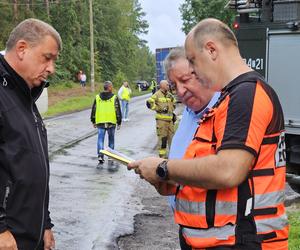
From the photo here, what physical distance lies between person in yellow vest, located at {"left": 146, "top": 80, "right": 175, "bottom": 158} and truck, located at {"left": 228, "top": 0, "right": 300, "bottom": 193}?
13.4 ft

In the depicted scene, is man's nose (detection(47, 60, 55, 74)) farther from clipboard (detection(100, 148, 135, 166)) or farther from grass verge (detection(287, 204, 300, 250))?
grass verge (detection(287, 204, 300, 250))

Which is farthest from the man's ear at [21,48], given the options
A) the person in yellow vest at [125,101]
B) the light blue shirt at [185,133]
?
the person in yellow vest at [125,101]

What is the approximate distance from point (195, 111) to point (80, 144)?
1296 cm

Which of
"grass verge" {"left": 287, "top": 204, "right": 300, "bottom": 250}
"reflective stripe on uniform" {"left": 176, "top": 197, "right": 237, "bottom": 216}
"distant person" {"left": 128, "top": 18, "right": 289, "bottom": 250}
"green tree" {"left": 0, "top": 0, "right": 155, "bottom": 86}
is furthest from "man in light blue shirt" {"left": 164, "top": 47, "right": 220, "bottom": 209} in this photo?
"green tree" {"left": 0, "top": 0, "right": 155, "bottom": 86}

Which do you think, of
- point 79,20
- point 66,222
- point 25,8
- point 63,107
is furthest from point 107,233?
point 79,20

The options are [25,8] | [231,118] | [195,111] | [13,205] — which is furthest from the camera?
[25,8]

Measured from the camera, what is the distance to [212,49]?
8.67ft

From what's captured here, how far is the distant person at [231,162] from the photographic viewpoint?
249cm

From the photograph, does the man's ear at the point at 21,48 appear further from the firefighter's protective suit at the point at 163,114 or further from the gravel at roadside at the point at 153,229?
the firefighter's protective suit at the point at 163,114

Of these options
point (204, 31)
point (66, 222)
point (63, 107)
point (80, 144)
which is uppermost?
point (204, 31)

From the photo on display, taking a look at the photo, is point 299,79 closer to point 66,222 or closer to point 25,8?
point 66,222

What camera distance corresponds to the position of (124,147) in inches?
620

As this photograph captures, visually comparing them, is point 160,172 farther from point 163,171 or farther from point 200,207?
point 200,207

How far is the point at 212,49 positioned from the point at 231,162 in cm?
56
